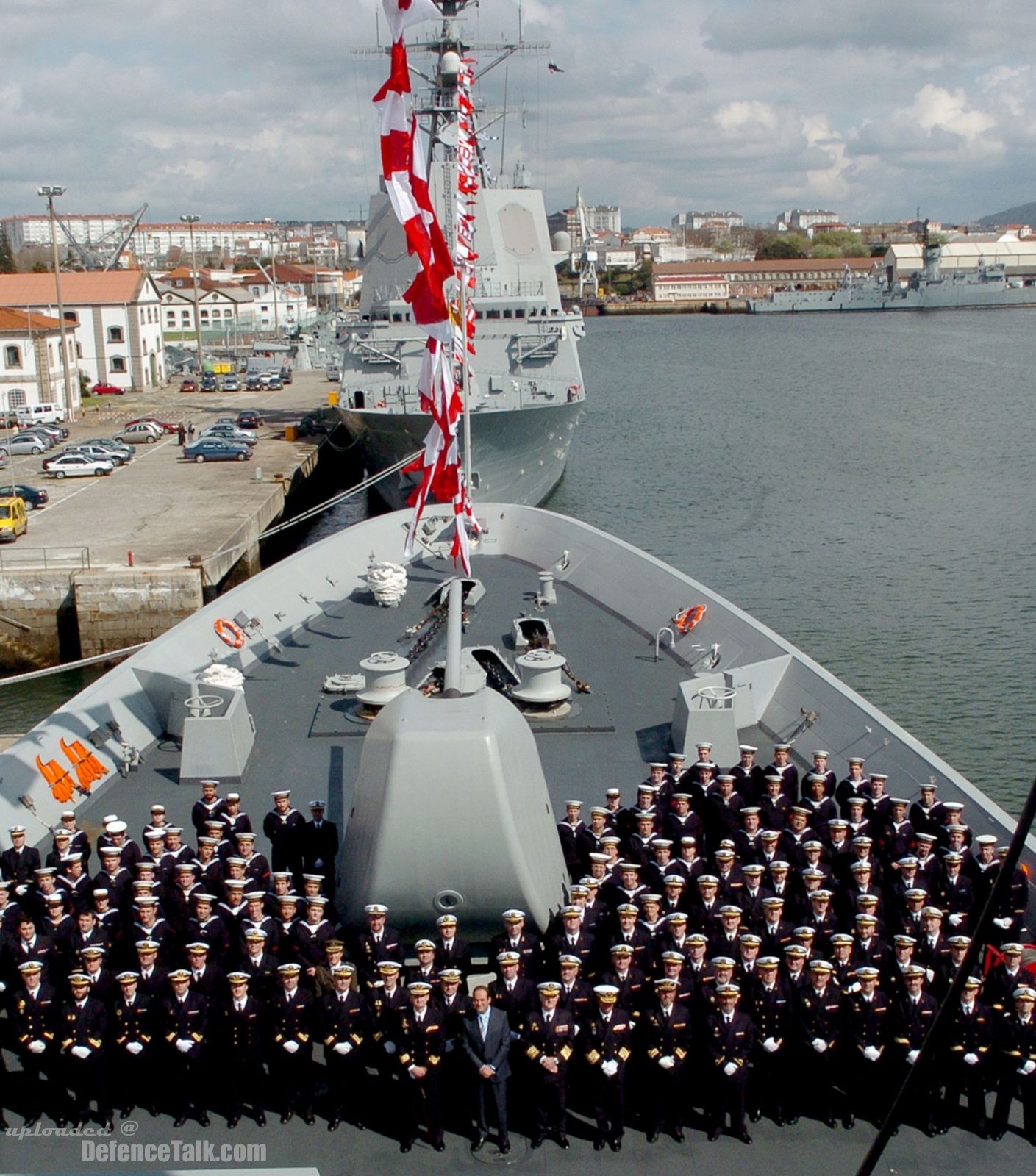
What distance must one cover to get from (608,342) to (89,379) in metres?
49.9

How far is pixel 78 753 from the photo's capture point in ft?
27.2

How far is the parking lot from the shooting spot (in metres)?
23.3

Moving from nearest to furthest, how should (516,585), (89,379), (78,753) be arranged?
(78,753)
(516,585)
(89,379)

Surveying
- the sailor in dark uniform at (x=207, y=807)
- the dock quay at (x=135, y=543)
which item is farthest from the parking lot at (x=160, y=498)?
the sailor in dark uniform at (x=207, y=807)

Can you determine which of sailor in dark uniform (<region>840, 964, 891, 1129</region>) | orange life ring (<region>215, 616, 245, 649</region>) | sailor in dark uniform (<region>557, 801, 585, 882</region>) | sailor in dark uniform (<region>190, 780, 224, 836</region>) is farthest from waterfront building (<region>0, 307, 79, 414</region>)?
sailor in dark uniform (<region>840, 964, 891, 1129</region>)

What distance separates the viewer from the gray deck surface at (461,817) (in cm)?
482

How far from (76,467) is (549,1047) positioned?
2961 cm

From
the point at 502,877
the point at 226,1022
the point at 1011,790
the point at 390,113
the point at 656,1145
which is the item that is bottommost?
the point at 1011,790

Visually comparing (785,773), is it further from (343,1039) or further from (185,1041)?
(185,1041)

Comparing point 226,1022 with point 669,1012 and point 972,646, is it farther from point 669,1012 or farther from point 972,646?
point 972,646

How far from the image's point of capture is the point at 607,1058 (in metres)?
4.85

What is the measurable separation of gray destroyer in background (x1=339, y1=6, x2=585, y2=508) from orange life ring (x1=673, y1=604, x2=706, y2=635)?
690 inches

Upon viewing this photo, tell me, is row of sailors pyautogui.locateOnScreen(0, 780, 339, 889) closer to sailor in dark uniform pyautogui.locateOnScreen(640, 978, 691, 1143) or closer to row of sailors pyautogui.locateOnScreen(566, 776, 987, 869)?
row of sailors pyautogui.locateOnScreen(566, 776, 987, 869)

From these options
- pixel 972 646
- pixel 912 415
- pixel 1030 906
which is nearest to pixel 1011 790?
pixel 972 646
